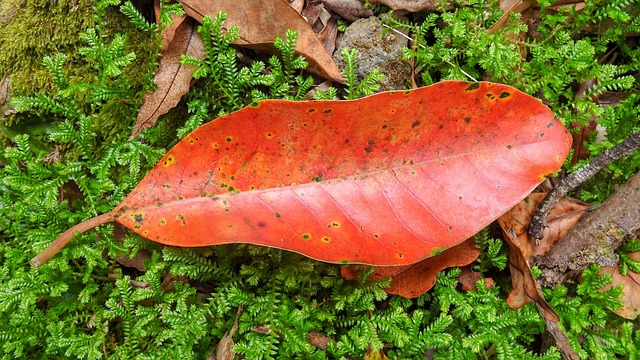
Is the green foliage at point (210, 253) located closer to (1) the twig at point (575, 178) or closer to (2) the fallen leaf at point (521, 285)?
(2) the fallen leaf at point (521, 285)

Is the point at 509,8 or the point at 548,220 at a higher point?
the point at 509,8

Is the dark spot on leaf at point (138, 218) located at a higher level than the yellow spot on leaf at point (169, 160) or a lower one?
lower

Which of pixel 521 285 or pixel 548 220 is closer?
pixel 521 285

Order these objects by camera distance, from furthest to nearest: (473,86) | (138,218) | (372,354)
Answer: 1. (372,354)
2. (138,218)
3. (473,86)

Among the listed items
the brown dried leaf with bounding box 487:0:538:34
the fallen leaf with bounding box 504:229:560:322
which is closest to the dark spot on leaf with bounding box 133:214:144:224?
the fallen leaf with bounding box 504:229:560:322

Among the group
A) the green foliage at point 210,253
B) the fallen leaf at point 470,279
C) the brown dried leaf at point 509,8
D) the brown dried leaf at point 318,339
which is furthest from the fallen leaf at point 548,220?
the brown dried leaf at point 318,339

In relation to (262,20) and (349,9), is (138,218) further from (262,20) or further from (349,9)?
(349,9)

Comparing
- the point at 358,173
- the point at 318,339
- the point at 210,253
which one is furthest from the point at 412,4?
the point at 318,339
